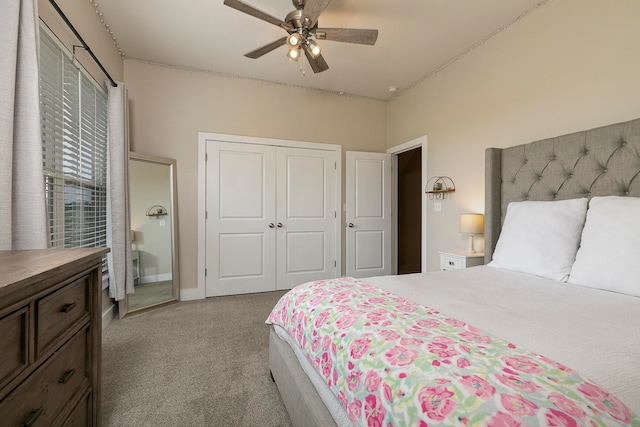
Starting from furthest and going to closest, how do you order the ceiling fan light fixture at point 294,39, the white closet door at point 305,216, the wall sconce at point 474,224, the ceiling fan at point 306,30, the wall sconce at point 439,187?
the white closet door at point 305,216 < the wall sconce at point 439,187 < the wall sconce at point 474,224 < the ceiling fan light fixture at point 294,39 < the ceiling fan at point 306,30

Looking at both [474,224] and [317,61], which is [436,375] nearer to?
[474,224]

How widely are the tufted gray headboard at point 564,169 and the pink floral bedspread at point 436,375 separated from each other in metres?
1.55

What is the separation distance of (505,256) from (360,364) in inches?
60.9

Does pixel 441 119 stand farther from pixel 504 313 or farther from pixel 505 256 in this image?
pixel 504 313

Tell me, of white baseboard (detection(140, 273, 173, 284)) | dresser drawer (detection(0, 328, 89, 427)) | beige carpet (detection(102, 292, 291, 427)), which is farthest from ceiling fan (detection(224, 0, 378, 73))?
white baseboard (detection(140, 273, 173, 284))

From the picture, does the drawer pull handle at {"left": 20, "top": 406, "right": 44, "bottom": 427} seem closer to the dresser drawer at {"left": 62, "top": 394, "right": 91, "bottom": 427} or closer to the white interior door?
the dresser drawer at {"left": 62, "top": 394, "right": 91, "bottom": 427}

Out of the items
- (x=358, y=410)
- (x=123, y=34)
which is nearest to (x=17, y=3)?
(x=123, y=34)

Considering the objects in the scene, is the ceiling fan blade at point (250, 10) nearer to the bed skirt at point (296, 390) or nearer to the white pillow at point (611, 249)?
the bed skirt at point (296, 390)

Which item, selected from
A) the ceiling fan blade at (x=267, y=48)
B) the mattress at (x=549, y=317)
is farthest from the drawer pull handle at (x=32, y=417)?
the ceiling fan blade at (x=267, y=48)

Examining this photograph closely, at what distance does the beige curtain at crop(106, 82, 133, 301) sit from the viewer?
7.86 feet

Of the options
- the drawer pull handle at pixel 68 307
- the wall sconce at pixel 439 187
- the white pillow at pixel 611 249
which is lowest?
the drawer pull handle at pixel 68 307

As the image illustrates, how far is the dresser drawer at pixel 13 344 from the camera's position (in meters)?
0.63

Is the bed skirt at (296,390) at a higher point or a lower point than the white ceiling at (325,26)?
lower

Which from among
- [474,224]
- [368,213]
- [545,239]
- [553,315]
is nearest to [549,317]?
[553,315]
